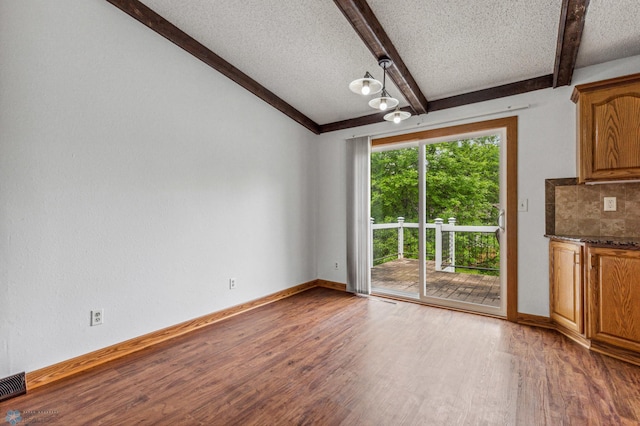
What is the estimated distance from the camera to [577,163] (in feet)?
9.46

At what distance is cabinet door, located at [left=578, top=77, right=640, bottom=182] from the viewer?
2465mm

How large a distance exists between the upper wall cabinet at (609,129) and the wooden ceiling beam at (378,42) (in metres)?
1.48

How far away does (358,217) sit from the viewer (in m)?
4.34

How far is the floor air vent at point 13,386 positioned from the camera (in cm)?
193

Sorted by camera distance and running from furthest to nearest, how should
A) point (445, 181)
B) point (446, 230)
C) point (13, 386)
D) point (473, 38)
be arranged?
point (446, 230), point (445, 181), point (473, 38), point (13, 386)

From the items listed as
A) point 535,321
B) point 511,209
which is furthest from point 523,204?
point 535,321

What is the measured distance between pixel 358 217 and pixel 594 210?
2546 mm

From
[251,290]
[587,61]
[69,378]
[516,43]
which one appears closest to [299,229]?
[251,290]

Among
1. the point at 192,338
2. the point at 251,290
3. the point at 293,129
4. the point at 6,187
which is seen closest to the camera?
the point at 6,187

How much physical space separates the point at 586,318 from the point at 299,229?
10.9 ft

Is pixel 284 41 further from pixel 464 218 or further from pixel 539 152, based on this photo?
pixel 464 218

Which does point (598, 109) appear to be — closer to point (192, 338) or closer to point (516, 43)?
point (516, 43)

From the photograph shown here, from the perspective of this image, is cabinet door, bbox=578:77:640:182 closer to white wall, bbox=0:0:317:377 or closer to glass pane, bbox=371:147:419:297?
glass pane, bbox=371:147:419:297

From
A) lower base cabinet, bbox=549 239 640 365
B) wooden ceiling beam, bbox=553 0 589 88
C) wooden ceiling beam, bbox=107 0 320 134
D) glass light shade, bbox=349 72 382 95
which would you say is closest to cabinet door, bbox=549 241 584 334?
lower base cabinet, bbox=549 239 640 365
